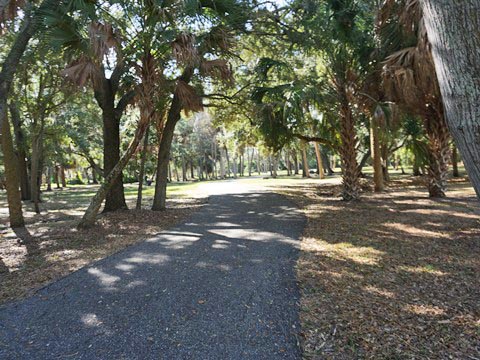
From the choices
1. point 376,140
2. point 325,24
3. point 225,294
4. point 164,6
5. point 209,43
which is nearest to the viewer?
point 225,294

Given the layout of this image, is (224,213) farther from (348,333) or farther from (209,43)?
(348,333)

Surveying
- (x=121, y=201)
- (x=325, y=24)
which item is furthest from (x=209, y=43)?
(x=121, y=201)

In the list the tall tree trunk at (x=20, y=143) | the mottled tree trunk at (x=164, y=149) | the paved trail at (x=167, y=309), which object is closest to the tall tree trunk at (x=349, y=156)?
the mottled tree trunk at (x=164, y=149)

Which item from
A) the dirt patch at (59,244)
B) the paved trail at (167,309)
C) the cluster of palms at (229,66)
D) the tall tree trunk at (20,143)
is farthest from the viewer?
the tall tree trunk at (20,143)

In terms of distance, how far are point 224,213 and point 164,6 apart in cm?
564

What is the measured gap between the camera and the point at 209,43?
7727mm

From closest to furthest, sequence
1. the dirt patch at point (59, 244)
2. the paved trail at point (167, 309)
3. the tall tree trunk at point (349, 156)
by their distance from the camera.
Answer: the paved trail at point (167, 309) → the dirt patch at point (59, 244) → the tall tree trunk at point (349, 156)

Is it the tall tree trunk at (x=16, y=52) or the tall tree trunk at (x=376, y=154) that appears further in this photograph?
the tall tree trunk at (x=376, y=154)

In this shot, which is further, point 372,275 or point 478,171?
point 372,275

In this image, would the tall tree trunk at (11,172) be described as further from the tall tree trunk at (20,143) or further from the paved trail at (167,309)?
the tall tree trunk at (20,143)

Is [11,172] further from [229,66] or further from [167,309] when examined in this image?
[167,309]

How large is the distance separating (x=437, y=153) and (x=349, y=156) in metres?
2.72

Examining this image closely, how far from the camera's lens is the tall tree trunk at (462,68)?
1.77 metres

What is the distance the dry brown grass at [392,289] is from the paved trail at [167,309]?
12.4 inches
